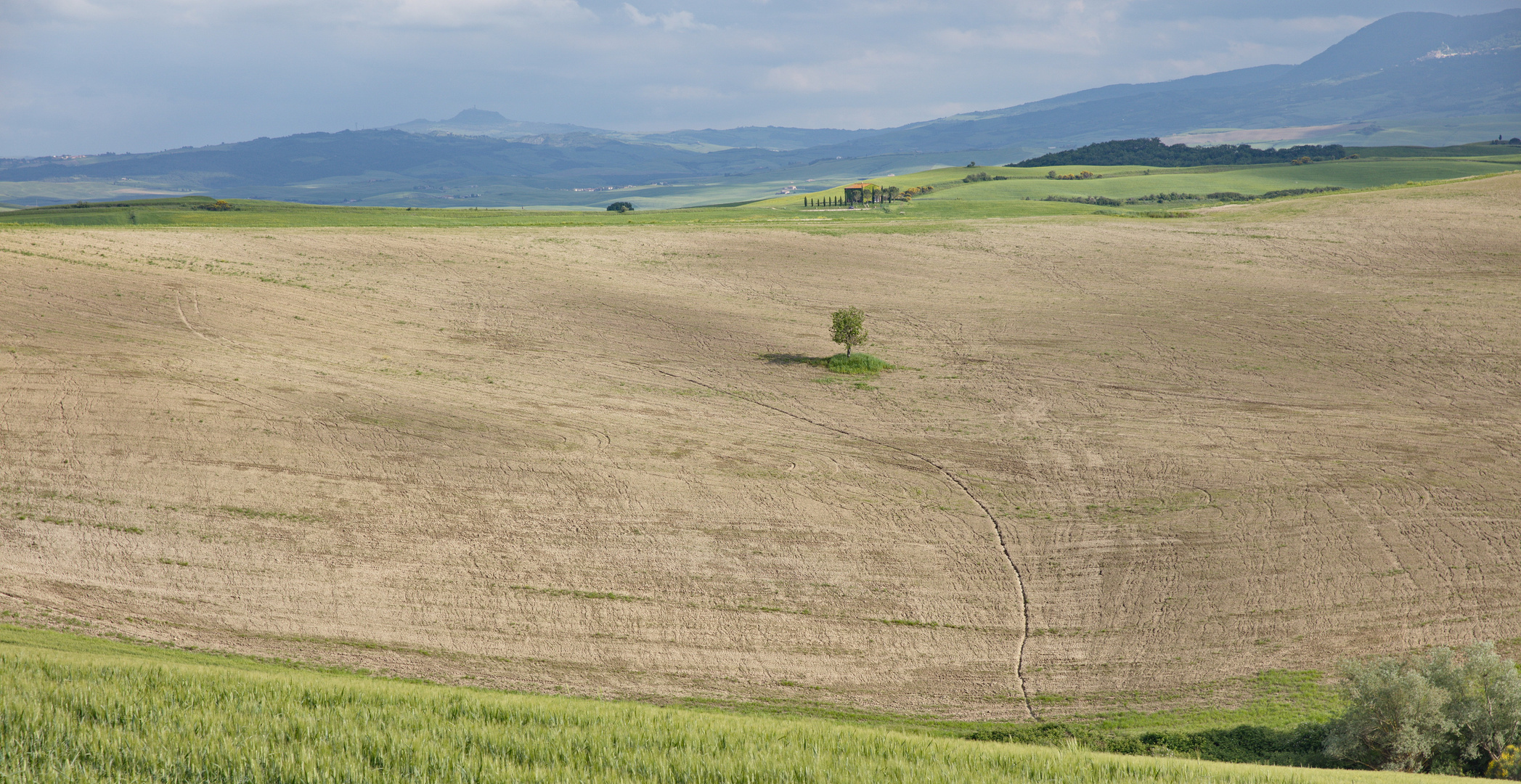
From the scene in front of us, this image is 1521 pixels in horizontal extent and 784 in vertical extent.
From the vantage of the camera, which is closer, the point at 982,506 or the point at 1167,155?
the point at 982,506

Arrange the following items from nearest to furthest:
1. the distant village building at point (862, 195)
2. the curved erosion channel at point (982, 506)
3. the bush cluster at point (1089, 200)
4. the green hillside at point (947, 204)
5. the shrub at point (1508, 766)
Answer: the shrub at point (1508, 766) < the curved erosion channel at point (982, 506) < the green hillside at point (947, 204) < the bush cluster at point (1089, 200) < the distant village building at point (862, 195)

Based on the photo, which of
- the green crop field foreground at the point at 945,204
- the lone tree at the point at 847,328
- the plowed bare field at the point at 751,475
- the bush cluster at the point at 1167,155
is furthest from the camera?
the bush cluster at the point at 1167,155

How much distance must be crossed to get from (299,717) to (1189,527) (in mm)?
21242

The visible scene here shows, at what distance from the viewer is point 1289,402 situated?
3181cm

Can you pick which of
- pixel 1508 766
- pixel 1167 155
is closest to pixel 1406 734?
pixel 1508 766

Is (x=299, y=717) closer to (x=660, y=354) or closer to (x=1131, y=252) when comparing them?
(x=660, y=354)

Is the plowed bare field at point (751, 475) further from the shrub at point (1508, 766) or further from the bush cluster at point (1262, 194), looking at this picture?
the bush cluster at point (1262, 194)

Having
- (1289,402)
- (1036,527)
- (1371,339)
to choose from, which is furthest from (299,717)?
(1371,339)

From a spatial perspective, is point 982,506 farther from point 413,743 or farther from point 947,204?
point 947,204

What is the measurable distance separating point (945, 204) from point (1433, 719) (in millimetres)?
77802

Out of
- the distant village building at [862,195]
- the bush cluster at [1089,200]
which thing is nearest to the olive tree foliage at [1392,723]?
the distant village building at [862,195]

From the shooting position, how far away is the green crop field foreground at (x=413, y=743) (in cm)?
710

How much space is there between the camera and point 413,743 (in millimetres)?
7773

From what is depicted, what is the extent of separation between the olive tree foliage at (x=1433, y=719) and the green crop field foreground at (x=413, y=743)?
3.50 metres
